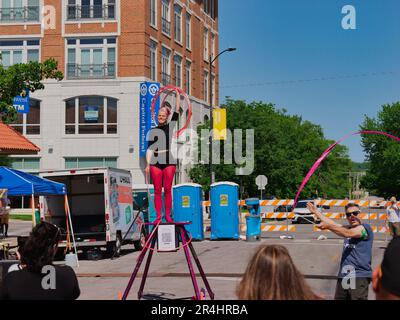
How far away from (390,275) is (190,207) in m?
23.7

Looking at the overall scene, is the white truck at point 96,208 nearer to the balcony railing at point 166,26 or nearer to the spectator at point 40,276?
the spectator at point 40,276

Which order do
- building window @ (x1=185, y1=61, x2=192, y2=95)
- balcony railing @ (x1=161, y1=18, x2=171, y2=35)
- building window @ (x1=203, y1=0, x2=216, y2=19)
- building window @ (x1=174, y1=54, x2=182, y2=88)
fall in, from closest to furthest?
balcony railing @ (x1=161, y1=18, x2=171, y2=35)
building window @ (x1=174, y1=54, x2=182, y2=88)
building window @ (x1=185, y1=61, x2=192, y2=95)
building window @ (x1=203, y1=0, x2=216, y2=19)

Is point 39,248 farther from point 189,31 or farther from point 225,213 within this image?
point 189,31

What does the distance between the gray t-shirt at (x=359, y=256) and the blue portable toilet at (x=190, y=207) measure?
18.4 metres

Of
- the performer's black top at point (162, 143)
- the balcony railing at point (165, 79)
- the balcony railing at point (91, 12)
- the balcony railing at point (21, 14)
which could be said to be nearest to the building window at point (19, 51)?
the balcony railing at point (21, 14)

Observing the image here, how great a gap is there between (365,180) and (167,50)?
4921cm

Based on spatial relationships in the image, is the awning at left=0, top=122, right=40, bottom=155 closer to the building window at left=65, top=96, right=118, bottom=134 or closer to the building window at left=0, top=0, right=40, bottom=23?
the building window at left=65, top=96, right=118, bottom=134

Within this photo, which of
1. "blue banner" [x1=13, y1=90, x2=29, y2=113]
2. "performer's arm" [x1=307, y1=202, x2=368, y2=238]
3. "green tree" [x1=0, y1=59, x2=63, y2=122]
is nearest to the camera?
"performer's arm" [x1=307, y1=202, x2=368, y2=238]

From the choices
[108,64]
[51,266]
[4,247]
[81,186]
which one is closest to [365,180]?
[108,64]

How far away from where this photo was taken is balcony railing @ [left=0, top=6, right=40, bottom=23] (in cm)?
4550

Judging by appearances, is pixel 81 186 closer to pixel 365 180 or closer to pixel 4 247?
pixel 4 247

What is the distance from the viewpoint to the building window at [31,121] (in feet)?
149

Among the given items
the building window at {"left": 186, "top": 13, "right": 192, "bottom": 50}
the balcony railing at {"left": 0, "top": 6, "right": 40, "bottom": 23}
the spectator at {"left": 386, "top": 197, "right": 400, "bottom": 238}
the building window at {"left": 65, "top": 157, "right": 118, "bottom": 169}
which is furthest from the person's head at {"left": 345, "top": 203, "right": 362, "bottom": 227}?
the building window at {"left": 186, "top": 13, "right": 192, "bottom": 50}

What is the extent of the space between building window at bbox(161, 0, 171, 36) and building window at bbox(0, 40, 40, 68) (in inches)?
360
